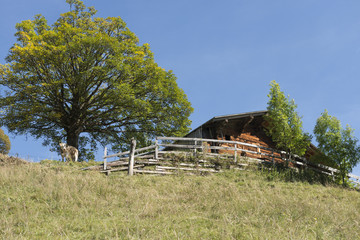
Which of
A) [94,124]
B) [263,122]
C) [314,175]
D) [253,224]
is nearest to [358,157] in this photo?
[314,175]

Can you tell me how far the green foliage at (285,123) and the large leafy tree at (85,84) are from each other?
745 centimetres

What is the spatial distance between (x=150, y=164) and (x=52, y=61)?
12081 millimetres

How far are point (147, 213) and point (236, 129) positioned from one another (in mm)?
20031

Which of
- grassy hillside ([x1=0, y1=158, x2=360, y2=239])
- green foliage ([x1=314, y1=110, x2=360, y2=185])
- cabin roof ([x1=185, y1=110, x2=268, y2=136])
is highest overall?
cabin roof ([x1=185, y1=110, x2=268, y2=136])

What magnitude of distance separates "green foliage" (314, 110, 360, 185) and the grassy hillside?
963cm

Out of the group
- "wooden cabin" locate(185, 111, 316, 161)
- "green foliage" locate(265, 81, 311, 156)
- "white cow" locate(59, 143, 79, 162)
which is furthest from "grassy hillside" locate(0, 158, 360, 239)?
"wooden cabin" locate(185, 111, 316, 161)

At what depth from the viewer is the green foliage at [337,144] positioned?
2517 cm

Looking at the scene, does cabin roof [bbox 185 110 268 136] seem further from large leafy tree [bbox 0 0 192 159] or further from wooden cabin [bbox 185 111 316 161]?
large leafy tree [bbox 0 0 192 159]

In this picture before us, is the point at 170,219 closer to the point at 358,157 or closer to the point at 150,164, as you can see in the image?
the point at 150,164

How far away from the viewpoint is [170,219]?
1003 centimetres

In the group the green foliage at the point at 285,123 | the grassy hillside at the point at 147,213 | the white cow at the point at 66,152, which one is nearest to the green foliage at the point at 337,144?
the green foliage at the point at 285,123

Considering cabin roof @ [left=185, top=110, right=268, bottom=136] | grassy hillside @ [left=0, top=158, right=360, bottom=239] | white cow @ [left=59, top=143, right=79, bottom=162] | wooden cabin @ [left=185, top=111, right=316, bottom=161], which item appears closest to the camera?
grassy hillside @ [left=0, top=158, right=360, bottom=239]

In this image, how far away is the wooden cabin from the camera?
27452mm

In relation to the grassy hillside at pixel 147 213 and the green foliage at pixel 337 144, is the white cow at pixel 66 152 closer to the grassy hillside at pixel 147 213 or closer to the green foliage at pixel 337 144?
the grassy hillside at pixel 147 213
